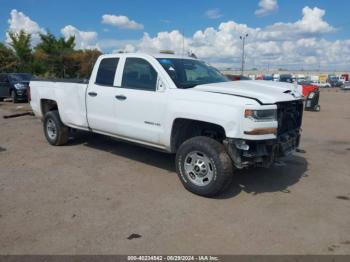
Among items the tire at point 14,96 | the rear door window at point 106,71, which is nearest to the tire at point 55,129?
the rear door window at point 106,71

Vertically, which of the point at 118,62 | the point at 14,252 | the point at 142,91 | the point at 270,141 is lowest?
the point at 14,252

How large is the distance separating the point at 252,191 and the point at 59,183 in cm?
291

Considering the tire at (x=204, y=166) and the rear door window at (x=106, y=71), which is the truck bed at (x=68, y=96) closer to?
the rear door window at (x=106, y=71)

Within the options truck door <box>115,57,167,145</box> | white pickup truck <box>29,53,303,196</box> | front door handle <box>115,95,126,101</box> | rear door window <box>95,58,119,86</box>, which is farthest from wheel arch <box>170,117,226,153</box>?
rear door window <box>95,58,119,86</box>

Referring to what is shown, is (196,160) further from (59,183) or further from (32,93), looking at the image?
(32,93)

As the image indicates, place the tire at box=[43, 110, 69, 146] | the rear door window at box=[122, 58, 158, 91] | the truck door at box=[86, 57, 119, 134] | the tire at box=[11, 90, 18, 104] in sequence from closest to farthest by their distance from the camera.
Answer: the rear door window at box=[122, 58, 158, 91] < the truck door at box=[86, 57, 119, 134] < the tire at box=[43, 110, 69, 146] < the tire at box=[11, 90, 18, 104]

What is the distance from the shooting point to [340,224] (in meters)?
4.12

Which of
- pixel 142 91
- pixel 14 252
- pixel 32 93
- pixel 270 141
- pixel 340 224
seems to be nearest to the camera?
pixel 14 252

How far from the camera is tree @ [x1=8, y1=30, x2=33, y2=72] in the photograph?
143 ft

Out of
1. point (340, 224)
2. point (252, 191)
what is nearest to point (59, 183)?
point (252, 191)

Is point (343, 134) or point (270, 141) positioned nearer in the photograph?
point (270, 141)

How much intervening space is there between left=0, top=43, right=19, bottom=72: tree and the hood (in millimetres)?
41387

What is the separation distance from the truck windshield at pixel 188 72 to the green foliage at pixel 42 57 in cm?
3262

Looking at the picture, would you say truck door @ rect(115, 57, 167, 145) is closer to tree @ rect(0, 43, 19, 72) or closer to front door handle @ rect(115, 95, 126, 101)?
front door handle @ rect(115, 95, 126, 101)
